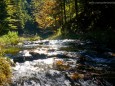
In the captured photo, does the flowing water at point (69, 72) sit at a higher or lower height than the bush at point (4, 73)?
lower

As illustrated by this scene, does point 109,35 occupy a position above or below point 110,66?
below

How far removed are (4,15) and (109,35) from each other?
75.4 feet

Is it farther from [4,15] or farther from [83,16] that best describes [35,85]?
[4,15]

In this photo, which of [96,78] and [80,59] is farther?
[80,59]

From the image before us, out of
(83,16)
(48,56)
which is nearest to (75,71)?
(48,56)

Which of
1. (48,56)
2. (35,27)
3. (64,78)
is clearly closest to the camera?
(64,78)

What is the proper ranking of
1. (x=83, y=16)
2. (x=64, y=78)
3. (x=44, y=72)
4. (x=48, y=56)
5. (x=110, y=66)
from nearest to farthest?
(x=64, y=78)
(x=44, y=72)
(x=110, y=66)
(x=48, y=56)
(x=83, y=16)

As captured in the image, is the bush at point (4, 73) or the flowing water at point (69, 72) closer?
the bush at point (4, 73)

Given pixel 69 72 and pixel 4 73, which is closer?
pixel 4 73

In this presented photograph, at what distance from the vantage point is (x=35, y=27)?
253 ft

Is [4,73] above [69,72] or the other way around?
above

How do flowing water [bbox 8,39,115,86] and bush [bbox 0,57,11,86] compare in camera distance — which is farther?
flowing water [bbox 8,39,115,86]

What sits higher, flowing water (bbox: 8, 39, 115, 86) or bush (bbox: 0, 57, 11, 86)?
bush (bbox: 0, 57, 11, 86)

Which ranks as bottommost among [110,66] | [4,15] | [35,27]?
[35,27]
